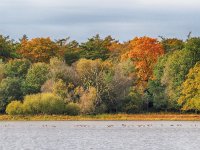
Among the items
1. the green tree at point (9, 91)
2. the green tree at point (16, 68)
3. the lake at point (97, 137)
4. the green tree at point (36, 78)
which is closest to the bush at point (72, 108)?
the green tree at point (36, 78)

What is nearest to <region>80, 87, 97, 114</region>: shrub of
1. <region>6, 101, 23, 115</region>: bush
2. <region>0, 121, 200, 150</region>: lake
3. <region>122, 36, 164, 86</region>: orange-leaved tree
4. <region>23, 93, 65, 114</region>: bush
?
<region>23, 93, 65, 114</region>: bush

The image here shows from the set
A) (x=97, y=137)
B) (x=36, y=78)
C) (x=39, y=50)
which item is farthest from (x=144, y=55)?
(x=97, y=137)

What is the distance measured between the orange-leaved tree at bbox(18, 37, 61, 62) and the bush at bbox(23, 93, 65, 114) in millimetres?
24918

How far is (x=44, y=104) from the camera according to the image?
286ft

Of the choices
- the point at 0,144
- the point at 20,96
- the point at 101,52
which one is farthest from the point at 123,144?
the point at 101,52

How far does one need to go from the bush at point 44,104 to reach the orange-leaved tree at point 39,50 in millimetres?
24918

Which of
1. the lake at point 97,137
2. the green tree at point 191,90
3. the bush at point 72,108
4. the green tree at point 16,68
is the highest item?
the green tree at point 16,68

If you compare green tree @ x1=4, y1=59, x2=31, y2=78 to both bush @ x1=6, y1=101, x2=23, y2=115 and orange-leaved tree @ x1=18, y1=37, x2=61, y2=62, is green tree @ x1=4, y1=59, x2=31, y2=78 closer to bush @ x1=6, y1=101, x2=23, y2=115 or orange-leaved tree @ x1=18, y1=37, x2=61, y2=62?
bush @ x1=6, y1=101, x2=23, y2=115

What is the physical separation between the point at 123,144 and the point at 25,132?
16.4 m

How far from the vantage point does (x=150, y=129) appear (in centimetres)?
6988

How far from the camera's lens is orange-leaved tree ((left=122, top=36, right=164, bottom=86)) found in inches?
3944

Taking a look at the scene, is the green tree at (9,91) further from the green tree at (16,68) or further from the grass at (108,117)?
the grass at (108,117)

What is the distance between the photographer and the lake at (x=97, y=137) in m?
49.9

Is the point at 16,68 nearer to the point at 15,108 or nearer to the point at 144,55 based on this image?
the point at 15,108
